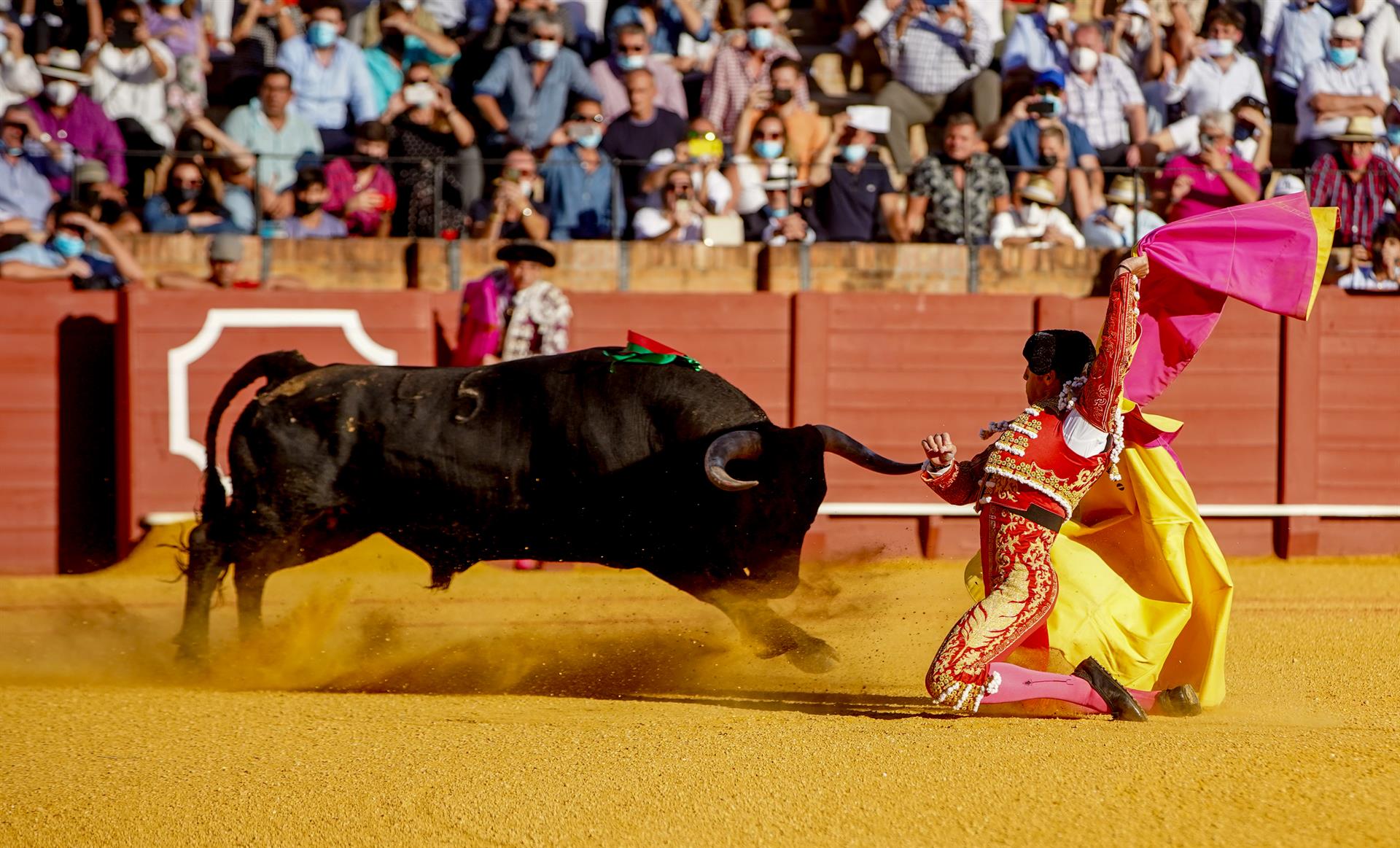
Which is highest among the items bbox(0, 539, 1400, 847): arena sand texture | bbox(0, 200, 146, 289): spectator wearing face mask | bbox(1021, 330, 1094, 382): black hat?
bbox(0, 200, 146, 289): spectator wearing face mask

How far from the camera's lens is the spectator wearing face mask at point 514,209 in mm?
8219

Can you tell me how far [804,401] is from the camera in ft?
26.8

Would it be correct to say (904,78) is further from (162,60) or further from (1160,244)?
(1160,244)

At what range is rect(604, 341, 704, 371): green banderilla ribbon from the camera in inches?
201

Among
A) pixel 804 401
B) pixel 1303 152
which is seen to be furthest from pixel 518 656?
pixel 1303 152

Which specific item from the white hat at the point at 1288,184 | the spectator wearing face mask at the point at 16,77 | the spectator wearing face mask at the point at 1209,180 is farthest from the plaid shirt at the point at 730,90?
the spectator wearing face mask at the point at 16,77

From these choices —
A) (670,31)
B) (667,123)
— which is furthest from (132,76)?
(670,31)

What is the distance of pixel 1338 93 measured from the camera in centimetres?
944

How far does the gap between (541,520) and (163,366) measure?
3.52 m

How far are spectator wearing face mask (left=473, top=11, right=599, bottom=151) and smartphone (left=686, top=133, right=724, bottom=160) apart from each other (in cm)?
65

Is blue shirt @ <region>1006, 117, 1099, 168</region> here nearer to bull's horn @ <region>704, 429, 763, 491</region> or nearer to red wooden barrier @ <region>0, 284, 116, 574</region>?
bull's horn @ <region>704, 429, 763, 491</region>

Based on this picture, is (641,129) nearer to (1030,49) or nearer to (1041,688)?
(1030,49)

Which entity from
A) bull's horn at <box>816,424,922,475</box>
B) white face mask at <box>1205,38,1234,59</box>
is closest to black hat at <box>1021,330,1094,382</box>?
bull's horn at <box>816,424,922,475</box>

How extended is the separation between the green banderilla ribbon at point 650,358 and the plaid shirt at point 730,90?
398 centimetres
